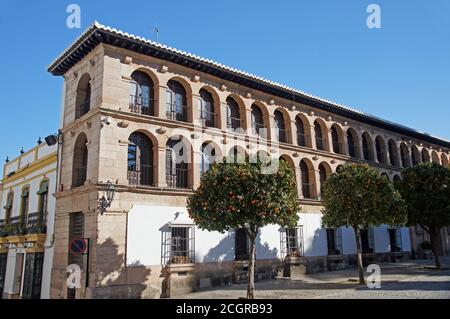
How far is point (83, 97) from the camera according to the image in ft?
64.4

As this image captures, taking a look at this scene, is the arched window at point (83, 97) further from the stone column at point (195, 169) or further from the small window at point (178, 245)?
the small window at point (178, 245)

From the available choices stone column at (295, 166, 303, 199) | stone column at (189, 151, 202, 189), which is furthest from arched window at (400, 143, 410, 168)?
stone column at (189, 151, 202, 189)

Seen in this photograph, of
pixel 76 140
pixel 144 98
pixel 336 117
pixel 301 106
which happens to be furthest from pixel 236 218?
pixel 336 117

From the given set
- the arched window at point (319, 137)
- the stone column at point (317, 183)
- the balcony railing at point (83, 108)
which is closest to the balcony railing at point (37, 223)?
the balcony railing at point (83, 108)

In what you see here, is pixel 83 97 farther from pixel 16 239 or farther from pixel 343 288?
pixel 343 288

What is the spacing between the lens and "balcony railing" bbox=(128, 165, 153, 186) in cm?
1773

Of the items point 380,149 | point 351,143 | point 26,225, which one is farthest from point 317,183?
point 26,225

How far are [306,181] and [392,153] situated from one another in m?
12.4

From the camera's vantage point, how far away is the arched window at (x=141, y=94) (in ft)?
60.7

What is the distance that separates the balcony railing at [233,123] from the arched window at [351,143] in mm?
11668

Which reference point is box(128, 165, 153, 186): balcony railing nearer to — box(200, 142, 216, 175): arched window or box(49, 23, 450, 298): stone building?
box(49, 23, 450, 298): stone building

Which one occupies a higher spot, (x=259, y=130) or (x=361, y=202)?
(x=259, y=130)

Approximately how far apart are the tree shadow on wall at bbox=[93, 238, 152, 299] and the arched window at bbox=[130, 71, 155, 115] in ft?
21.6
